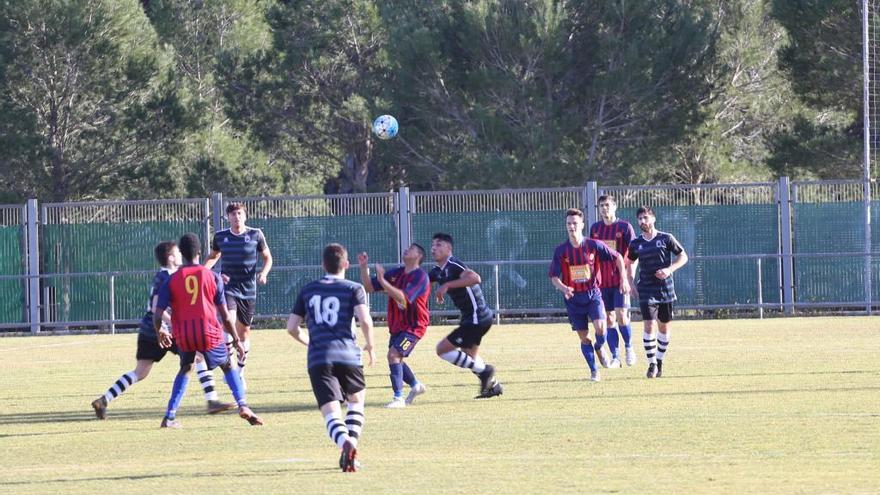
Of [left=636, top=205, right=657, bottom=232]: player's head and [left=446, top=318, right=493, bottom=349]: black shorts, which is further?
[left=636, top=205, right=657, bottom=232]: player's head

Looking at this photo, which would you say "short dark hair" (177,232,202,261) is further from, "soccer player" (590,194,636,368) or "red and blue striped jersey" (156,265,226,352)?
"soccer player" (590,194,636,368)

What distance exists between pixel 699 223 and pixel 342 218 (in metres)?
7.32

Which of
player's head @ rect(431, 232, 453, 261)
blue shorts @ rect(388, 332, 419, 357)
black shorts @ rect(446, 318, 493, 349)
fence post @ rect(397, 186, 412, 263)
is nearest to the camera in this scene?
blue shorts @ rect(388, 332, 419, 357)

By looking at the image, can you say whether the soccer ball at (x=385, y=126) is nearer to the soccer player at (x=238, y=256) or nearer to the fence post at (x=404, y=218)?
the fence post at (x=404, y=218)

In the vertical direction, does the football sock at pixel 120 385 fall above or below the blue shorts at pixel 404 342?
below

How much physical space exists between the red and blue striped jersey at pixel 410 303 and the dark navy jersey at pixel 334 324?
3780 millimetres

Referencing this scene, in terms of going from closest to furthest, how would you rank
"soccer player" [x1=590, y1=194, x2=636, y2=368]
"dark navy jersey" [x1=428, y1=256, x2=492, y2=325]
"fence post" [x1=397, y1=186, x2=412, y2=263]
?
"dark navy jersey" [x1=428, y1=256, x2=492, y2=325]
"soccer player" [x1=590, y1=194, x2=636, y2=368]
"fence post" [x1=397, y1=186, x2=412, y2=263]

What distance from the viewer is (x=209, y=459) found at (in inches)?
441

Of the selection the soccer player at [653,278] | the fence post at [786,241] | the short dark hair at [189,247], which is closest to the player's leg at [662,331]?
the soccer player at [653,278]

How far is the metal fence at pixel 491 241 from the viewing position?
3002 cm

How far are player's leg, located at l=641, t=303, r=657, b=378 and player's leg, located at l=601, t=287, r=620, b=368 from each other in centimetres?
108

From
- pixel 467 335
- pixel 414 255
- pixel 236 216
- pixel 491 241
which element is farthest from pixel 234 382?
pixel 491 241

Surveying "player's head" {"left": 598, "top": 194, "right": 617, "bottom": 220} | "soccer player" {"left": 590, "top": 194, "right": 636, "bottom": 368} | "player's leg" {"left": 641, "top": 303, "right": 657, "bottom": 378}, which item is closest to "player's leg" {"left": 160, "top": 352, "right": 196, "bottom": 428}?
"player's leg" {"left": 641, "top": 303, "right": 657, "bottom": 378}

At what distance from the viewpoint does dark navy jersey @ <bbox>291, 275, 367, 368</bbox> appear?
10.5m
